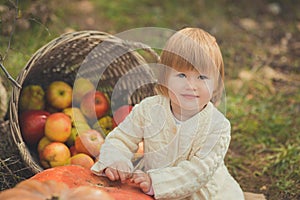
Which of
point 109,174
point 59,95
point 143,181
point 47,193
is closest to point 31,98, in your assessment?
point 59,95

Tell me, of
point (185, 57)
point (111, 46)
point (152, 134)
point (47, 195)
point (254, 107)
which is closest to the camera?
point (47, 195)

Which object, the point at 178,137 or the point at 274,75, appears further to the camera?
the point at 274,75

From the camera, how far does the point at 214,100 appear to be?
254 centimetres

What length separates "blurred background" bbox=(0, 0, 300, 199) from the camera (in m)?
2.90

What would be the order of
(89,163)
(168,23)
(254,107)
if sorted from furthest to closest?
(168,23), (254,107), (89,163)

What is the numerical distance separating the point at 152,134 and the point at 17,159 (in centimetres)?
74

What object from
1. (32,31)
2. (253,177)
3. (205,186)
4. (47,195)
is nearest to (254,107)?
(253,177)

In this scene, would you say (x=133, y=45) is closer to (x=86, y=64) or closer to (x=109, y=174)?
(x=86, y=64)

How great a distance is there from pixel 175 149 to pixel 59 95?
0.96 meters

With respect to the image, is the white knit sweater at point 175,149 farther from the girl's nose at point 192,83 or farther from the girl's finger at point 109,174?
the girl's nose at point 192,83

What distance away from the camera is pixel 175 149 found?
2.21m

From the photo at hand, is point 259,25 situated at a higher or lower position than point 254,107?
higher

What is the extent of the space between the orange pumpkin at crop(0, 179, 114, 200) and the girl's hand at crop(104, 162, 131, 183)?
40 centimetres

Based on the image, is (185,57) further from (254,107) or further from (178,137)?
(254,107)
